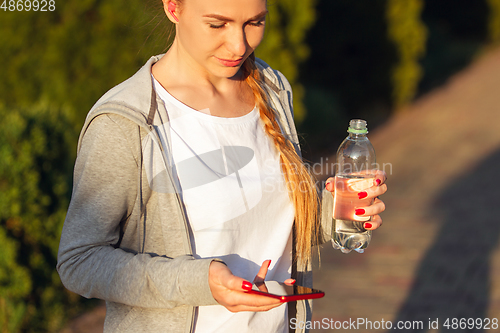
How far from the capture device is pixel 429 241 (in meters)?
5.66

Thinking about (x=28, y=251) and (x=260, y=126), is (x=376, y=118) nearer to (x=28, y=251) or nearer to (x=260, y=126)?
(x=28, y=251)

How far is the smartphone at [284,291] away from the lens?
1.35 metres

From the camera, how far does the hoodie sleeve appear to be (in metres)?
1.42

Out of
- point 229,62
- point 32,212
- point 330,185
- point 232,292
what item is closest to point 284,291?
point 232,292

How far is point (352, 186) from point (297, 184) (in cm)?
21

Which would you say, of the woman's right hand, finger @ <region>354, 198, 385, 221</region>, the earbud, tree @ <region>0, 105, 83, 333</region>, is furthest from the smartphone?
tree @ <region>0, 105, 83, 333</region>

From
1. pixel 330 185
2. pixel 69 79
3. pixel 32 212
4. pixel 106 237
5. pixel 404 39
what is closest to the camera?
pixel 106 237

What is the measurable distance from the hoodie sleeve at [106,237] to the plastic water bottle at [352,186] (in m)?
0.68

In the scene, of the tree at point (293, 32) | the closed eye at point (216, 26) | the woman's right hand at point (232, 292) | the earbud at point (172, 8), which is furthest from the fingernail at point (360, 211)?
the tree at point (293, 32)

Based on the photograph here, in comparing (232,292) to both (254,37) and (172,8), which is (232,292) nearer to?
(254,37)

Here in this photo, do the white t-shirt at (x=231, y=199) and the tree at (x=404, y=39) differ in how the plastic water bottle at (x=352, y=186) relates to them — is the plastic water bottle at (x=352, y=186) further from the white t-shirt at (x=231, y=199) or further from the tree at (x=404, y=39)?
the tree at (x=404, y=39)

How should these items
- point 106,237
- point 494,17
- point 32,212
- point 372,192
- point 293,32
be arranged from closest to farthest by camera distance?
point 106,237, point 372,192, point 32,212, point 293,32, point 494,17

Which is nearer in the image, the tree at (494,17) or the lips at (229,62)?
the lips at (229,62)

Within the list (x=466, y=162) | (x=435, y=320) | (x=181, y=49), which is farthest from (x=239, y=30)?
(x=466, y=162)
